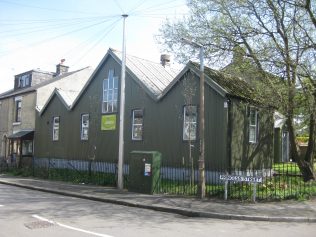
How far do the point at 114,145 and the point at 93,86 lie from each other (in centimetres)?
465

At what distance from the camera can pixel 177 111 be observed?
22.3 metres

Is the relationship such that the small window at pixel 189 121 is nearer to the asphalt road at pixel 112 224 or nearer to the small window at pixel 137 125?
the small window at pixel 137 125

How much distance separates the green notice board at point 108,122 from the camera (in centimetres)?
2650

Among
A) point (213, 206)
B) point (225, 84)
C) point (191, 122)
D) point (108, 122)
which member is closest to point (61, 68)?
point (108, 122)

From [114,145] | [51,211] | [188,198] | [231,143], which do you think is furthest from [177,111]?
[51,211]

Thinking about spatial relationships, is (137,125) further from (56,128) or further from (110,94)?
(56,128)

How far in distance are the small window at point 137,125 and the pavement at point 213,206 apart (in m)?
6.85

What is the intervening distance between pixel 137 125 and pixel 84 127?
554 cm

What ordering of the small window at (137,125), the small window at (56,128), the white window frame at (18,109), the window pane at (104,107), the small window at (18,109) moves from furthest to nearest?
1. the small window at (18,109)
2. the white window frame at (18,109)
3. the small window at (56,128)
4. the window pane at (104,107)
5. the small window at (137,125)

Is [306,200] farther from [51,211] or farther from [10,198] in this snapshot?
[10,198]

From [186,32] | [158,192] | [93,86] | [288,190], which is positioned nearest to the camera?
[288,190]

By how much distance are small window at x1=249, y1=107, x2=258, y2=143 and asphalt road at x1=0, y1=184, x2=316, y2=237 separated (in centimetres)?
1008

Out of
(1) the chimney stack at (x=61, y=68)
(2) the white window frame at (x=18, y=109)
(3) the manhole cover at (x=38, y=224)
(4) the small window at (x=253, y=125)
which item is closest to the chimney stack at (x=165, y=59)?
(4) the small window at (x=253, y=125)

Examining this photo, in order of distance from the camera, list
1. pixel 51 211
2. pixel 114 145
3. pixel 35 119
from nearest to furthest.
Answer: pixel 51 211, pixel 114 145, pixel 35 119
